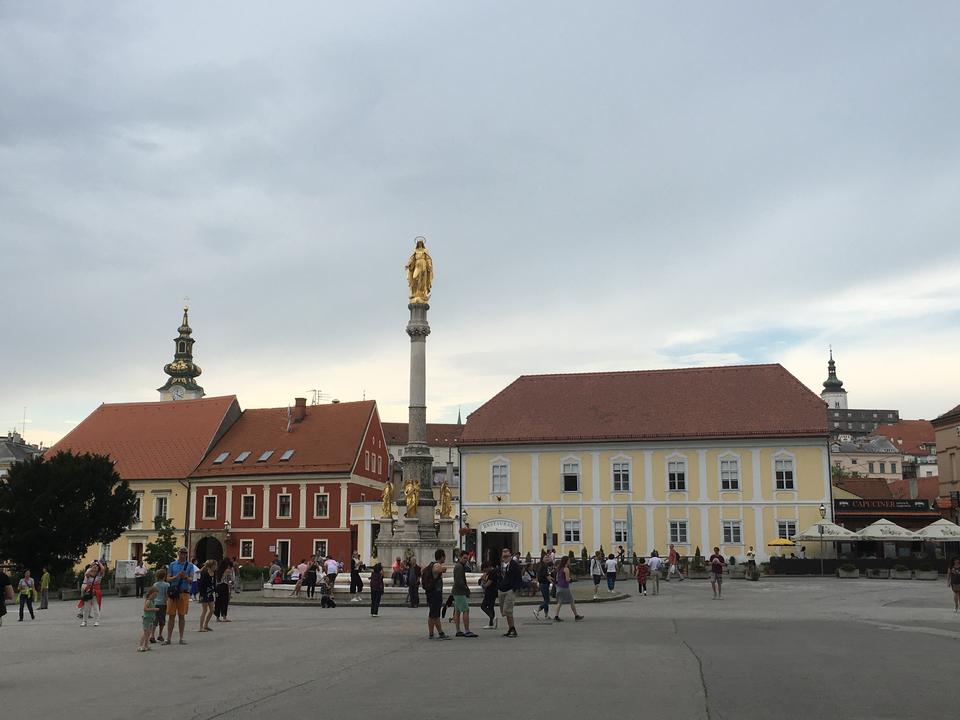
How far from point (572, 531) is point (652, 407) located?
352 inches

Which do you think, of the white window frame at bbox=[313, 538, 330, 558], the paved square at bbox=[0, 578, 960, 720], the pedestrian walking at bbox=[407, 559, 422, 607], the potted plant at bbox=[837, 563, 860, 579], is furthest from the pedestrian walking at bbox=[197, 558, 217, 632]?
the white window frame at bbox=[313, 538, 330, 558]

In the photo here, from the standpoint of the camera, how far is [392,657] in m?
14.7

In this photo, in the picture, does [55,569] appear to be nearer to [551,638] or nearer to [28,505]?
[28,505]

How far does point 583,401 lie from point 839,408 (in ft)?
488

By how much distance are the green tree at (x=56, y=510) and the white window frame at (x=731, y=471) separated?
32.6m

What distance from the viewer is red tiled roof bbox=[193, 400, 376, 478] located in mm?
58906

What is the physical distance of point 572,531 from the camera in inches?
2207

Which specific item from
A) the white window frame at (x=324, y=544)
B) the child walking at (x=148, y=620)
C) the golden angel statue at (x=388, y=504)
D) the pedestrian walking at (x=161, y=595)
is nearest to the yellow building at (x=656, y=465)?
the white window frame at (x=324, y=544)

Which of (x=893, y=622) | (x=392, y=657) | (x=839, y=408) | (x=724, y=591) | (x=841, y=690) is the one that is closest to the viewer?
(x=841, y=690)

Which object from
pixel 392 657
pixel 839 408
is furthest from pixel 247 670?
pixel 839 408

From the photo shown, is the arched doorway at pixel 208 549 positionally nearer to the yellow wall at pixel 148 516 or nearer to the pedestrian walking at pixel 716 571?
the yellow wall at pixel 148 516

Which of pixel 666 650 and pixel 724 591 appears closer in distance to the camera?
pixel 666 650

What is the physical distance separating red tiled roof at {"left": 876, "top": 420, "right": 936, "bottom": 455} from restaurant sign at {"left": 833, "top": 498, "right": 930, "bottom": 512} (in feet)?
288

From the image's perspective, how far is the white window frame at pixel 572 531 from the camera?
183 ft
